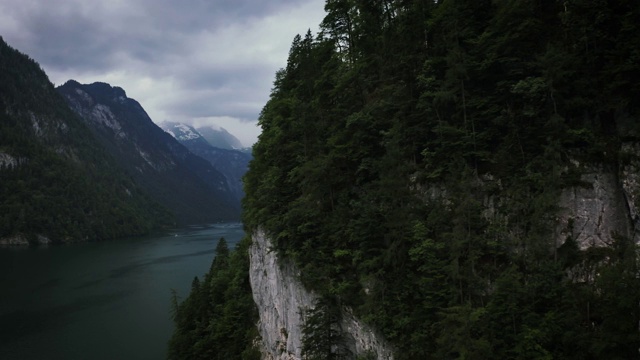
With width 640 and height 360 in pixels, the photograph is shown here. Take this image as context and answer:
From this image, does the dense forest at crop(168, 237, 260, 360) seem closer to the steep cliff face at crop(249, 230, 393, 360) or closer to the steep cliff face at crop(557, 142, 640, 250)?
the steep cliff face at crop(249, 230, 393, 360)

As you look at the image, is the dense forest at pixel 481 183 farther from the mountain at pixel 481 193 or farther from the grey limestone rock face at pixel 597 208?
the grey limestone rock face at pixel 597 208

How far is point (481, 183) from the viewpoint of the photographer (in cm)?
1855

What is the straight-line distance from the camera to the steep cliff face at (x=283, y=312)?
2125 cm

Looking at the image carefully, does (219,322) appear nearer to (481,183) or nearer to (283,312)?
(283,312)

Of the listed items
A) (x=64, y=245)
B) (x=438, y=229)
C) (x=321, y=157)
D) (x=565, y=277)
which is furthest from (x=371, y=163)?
(x=64, y=245)

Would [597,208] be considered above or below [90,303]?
above

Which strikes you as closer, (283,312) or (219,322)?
(283,312)

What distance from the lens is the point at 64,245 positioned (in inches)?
5866

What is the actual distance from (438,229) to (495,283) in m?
3.67

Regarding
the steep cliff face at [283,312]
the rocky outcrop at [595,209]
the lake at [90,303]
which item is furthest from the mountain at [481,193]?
the lake at [90,303]

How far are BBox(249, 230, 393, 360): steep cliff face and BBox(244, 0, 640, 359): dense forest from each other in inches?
60.6

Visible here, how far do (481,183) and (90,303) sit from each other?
71.1 metres

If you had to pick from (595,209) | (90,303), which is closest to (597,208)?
(595,209)

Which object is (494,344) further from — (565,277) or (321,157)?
(321,157)
